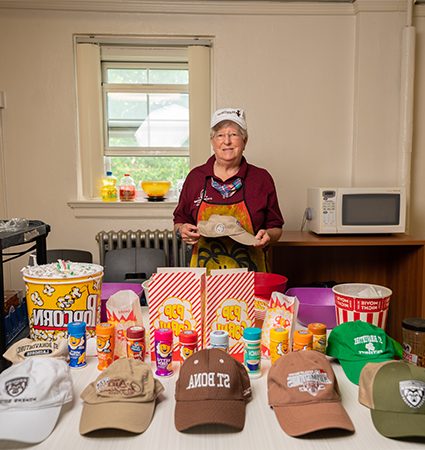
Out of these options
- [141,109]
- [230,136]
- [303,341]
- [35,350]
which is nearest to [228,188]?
[230,136]

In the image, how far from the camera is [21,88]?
298cm

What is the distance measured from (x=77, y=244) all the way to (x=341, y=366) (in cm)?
254

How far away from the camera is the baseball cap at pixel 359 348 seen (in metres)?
1.02

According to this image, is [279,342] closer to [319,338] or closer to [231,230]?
[319,338]

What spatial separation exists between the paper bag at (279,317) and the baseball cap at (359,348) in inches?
5.3

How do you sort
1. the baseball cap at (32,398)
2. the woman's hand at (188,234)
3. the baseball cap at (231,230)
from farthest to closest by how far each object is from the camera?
1. the woman's hand at (188,234)
2. the baseball cap at (231,230)
3. the baseball cap at (32,398)

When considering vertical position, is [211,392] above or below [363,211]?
below

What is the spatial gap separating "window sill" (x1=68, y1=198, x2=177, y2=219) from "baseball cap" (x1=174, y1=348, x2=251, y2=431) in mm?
2304

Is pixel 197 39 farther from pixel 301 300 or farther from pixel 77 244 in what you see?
pixel 301 300

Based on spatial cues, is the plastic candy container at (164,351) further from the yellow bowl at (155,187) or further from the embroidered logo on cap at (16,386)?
the yellow bowl at (155,187)

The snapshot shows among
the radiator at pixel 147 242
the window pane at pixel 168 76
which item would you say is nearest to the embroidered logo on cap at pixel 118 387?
the radiator at pixel 147 242

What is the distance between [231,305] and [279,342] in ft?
0.55

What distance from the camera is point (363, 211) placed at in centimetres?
278

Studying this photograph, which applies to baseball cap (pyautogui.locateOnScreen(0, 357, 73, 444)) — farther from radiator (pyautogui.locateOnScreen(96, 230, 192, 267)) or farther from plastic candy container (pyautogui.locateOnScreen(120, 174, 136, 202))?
plastic candy container (pyautogui.locateOnScreen(120, 174, 136, 202))
